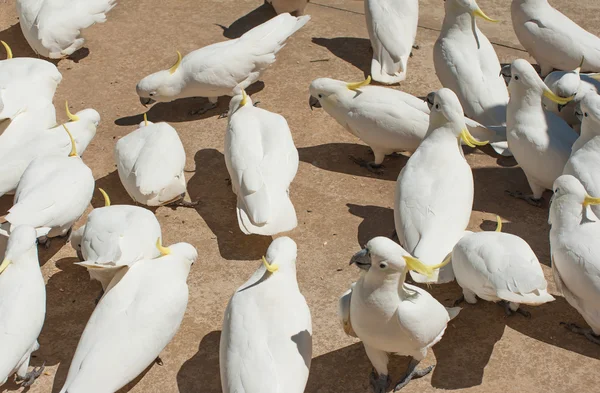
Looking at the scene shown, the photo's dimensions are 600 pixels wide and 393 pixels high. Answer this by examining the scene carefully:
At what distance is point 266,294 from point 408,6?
359 centimetres

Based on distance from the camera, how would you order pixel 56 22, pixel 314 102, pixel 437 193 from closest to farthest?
1. pixel 437 193
2. pixel 314 102
3. pixel 56 22

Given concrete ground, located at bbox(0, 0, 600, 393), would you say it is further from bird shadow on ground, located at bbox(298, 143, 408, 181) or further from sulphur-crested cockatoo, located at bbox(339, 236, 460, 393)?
sulphur-crested cockatoo, located at bbox(339, 236, 460, 393)

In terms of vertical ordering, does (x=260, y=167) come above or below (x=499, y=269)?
below

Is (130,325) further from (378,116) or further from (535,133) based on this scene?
(535,133)

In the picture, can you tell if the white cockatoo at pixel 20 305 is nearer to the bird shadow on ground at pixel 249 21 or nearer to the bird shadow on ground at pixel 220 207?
the bird shadow on ground at pixel 220 207

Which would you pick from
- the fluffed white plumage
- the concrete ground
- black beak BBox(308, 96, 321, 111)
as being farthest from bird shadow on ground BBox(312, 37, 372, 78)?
the fluffed white plumage

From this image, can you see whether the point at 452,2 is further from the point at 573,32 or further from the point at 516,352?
the point at 516,352

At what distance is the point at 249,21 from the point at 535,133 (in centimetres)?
328

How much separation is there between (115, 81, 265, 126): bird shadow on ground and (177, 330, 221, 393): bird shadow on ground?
8.12ft

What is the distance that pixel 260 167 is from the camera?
5.66m

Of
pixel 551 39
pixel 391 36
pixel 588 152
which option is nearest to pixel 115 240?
pixel 588 152

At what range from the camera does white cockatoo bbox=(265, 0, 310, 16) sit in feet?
25.6

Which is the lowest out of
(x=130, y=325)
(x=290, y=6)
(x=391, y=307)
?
(x=290, y=6)

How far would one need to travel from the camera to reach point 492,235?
15.9 ft
